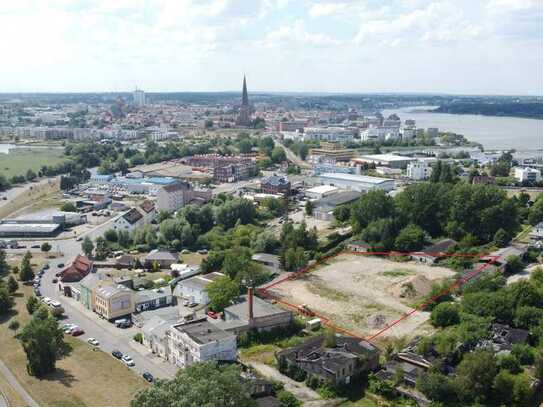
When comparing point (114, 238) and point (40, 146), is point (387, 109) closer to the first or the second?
point (40, 146)

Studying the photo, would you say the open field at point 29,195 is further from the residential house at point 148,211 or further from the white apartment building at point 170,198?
the white apartment building at point 170,198

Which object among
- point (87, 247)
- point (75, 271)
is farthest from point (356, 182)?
point (75, 271)

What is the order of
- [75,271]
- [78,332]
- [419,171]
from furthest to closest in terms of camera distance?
1. [419,171]
2. [75,271]
3. [78,332]

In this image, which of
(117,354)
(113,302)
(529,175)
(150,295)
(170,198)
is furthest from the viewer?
(529,175)

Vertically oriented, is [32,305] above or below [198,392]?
below

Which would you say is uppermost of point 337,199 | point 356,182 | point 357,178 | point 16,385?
Result: point 357,178

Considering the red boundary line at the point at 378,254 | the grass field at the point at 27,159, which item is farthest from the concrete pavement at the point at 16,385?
the grass field at the point at 27,159

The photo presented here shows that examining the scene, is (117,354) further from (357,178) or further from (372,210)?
(357,178)
